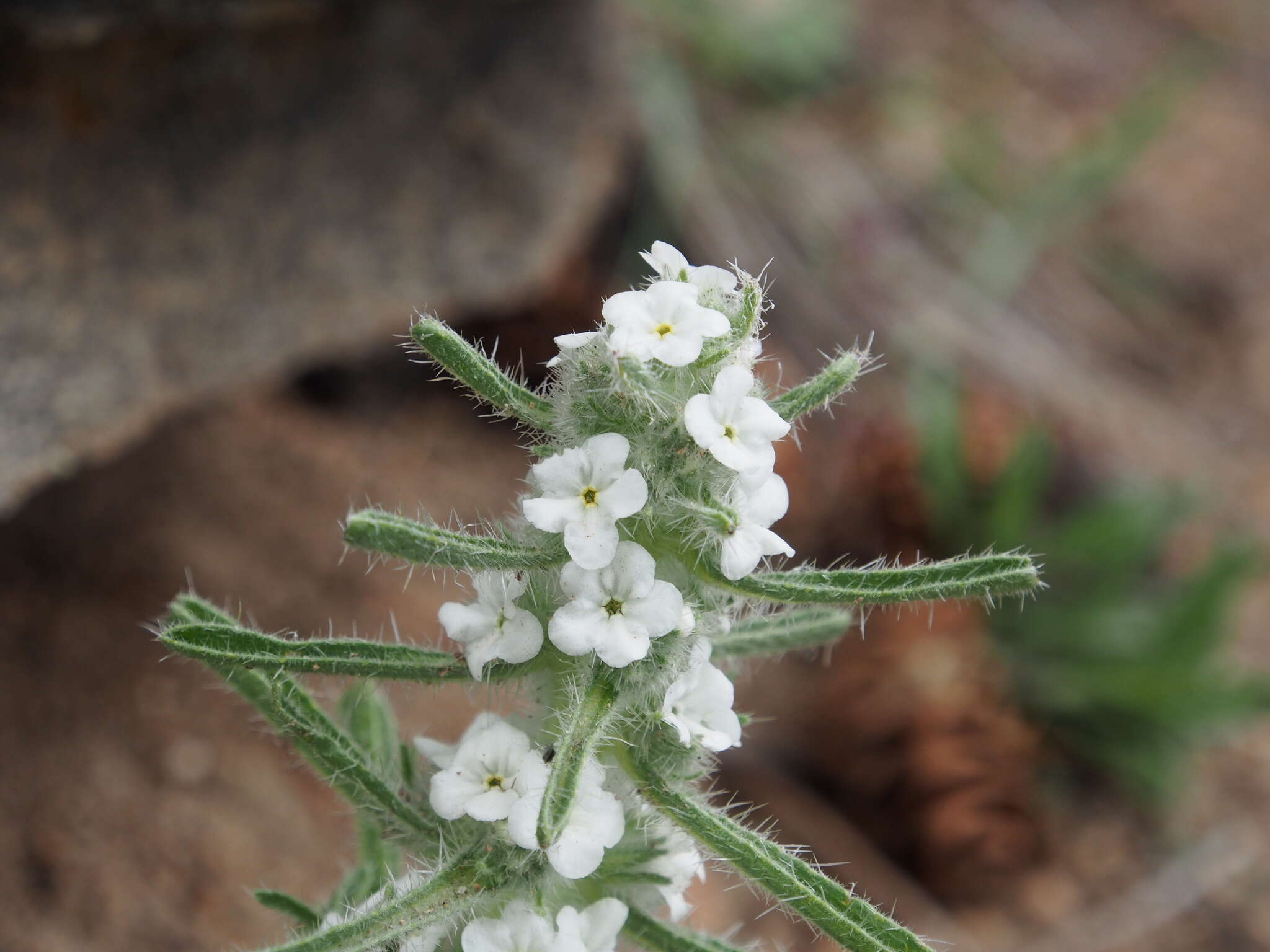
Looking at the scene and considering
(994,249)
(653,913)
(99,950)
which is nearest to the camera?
(653,913)

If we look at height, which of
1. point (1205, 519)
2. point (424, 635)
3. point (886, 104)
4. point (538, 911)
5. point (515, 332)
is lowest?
point (538, 911)

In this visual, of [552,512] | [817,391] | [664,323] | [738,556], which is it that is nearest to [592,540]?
[552,512]

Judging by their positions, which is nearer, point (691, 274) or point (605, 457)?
point (605, 457)

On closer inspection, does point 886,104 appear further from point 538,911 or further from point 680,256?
point 538,911

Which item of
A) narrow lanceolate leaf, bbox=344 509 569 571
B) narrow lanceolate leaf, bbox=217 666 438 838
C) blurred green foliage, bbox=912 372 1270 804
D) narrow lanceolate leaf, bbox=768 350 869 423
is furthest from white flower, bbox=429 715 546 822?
blurred green foliage, bbox=912 372 1270 804

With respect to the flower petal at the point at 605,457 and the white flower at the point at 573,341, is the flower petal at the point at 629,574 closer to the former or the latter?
the flower petal at the point at 605,457

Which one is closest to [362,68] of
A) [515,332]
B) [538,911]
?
[515,332]

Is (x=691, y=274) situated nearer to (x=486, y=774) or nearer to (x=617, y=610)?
(x=617, y=610)
